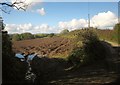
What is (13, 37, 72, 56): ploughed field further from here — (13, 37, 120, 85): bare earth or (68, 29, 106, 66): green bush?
(68, 29, 106, 66): green bush

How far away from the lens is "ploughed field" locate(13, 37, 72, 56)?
39.8 ft

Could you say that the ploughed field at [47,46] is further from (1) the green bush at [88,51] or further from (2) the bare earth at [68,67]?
(1) the green bush at [88,51]

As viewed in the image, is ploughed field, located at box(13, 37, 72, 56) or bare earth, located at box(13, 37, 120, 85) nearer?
bare earth, located at box(13, 37, 120, 85)

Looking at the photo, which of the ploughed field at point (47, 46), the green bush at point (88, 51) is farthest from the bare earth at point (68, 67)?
the green bush at point (88, 51)

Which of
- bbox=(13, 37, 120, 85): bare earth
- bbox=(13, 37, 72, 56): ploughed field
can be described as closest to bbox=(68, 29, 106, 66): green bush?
bbox=(13, 37, 120, 85): bare earth

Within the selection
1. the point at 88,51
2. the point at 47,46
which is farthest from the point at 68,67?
the point at 47,46

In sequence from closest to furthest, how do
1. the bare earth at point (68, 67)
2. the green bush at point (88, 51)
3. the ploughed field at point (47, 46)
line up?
the bare earth at point (68, 67), the ploughed field at point (47, 46), the green bush at point (88, 51)

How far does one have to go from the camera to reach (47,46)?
12.6 metres

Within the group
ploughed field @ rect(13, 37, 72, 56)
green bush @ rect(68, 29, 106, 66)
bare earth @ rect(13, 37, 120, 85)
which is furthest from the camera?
green bush @ rect(68, 29, 106, 66)

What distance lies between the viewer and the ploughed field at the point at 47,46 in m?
12.1

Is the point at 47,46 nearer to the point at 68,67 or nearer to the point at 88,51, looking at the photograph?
the point at 68,67

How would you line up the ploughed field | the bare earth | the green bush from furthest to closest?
the green bush, the ploughed field, the bare earth

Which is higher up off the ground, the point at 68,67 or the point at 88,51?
the point at 88,51

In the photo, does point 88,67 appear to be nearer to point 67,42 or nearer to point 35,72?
point 67,42
